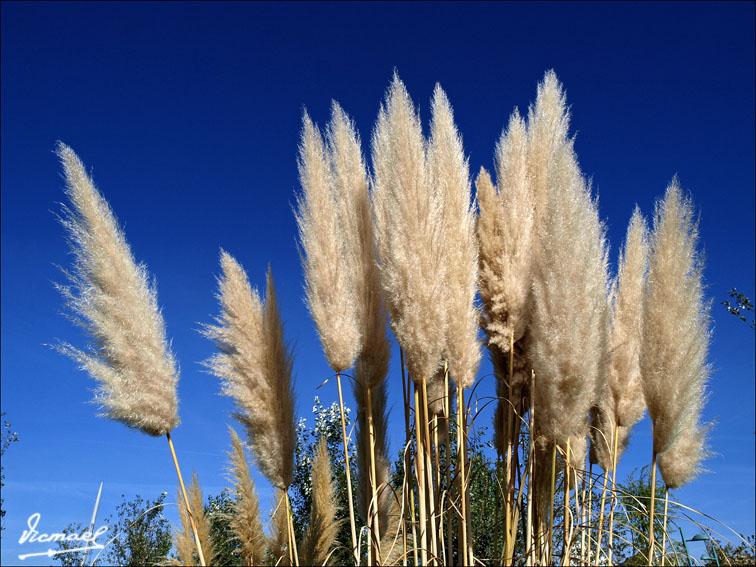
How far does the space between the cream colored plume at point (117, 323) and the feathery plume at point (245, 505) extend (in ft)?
1.84

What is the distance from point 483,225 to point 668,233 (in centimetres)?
85

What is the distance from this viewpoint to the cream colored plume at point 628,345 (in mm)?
3680

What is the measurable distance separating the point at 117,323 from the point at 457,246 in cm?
156

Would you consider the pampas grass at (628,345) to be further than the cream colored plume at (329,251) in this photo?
Yes

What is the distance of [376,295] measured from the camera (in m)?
3.31

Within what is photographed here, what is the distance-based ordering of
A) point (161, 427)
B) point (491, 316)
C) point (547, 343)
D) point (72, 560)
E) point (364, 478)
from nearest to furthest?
point (547, 343), point (161, 427), point (491, 316), point (364, 478), point (72, 560)

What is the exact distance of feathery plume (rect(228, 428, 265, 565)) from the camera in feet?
11.3

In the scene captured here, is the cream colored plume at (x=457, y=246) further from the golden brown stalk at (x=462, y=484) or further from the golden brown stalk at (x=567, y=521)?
the golden brown stalk at (x=567, y=521)

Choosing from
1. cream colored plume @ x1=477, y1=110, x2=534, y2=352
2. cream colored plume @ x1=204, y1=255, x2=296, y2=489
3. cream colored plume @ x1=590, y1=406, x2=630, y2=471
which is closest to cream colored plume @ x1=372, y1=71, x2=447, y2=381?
cream colored plume @ x1=477, y1=110, x2=534, y2=352

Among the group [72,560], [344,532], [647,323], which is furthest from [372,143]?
[72,560]

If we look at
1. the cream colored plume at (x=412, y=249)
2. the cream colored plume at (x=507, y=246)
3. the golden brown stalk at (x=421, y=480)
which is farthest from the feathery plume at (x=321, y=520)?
the cream colored plume at (x=507, y=246)

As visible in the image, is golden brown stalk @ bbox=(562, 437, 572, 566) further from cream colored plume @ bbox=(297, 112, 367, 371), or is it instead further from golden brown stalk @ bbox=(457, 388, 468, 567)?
cream colored plume @ bbox=(297, 112, 367, 371)

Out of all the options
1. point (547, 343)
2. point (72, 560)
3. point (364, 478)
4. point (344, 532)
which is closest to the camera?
point (547, 343)

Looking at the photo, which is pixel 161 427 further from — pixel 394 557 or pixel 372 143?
pixel 372 143
